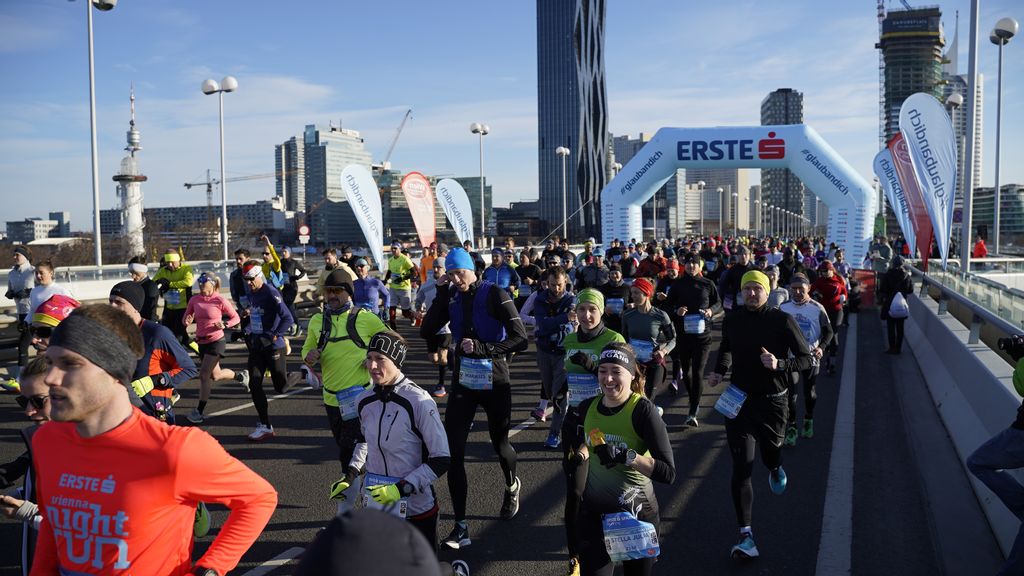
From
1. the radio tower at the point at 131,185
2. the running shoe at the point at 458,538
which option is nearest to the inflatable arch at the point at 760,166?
the running shoe at the point at 458,538

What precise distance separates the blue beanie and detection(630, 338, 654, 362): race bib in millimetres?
2396

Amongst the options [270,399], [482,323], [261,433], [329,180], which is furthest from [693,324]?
[329,180]

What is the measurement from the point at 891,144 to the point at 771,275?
38.2 feet

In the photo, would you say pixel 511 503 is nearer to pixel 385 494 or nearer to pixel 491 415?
pixel 491 415

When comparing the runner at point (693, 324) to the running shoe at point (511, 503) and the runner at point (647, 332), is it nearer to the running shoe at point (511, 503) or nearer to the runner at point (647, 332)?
the runner at point (647, 332)

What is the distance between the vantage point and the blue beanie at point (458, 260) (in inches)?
245

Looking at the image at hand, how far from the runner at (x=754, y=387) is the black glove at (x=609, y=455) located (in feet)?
6.41

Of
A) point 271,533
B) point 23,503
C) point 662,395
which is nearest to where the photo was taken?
point 23,503

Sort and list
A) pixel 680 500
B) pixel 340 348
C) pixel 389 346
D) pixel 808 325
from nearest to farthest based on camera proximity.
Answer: pixel 389 346
pixel 680 500
pixel 340 348
pixel 808 325

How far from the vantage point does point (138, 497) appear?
92.8 inches

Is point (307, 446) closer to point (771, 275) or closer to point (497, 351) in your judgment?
point (497, 351)

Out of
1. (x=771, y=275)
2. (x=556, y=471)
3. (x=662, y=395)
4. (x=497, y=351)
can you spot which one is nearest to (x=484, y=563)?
(x=497, y=351)

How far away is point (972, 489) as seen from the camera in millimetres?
6332

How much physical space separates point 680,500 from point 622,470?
2.69m
